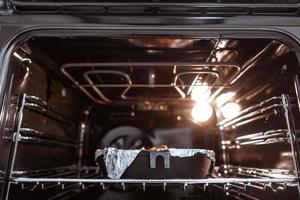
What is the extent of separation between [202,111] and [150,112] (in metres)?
0.31

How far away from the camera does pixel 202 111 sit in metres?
1.59

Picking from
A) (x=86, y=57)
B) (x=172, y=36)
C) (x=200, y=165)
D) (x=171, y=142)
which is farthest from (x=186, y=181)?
(x=171, y=142)

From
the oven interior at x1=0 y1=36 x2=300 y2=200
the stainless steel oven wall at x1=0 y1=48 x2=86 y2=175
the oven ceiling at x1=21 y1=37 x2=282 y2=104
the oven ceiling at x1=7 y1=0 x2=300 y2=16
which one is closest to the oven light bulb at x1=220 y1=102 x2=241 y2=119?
the oven interior at x1=0 y1=36 x2=300 y2=200

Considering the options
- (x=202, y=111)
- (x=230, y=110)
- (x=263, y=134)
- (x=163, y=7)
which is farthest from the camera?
(x=202, y=111)

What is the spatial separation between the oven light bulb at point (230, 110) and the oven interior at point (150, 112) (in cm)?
1

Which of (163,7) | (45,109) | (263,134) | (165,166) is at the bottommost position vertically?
(165,166)

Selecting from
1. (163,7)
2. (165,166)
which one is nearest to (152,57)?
(163,7)

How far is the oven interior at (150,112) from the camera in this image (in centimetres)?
83

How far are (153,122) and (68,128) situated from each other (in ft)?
1.60

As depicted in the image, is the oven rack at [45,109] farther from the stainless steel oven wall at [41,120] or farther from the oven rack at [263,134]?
the oven rack at [263,134]

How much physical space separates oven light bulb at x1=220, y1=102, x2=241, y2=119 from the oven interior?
1cm

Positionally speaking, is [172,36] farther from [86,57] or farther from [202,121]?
[202,121]

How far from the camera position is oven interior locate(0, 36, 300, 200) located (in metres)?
0.83

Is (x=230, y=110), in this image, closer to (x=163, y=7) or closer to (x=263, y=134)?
(x=263, y=134)
